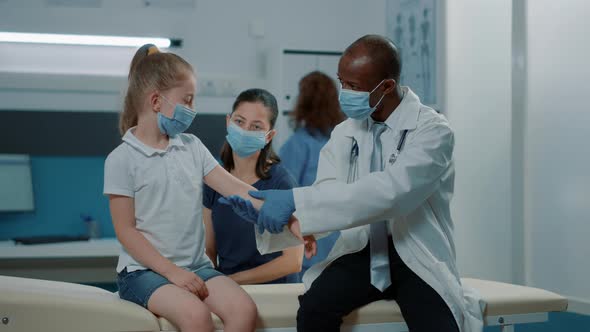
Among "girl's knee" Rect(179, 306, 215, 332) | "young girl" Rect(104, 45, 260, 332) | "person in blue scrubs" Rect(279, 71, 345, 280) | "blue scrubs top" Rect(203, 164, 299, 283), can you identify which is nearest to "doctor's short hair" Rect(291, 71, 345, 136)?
"person in blue scrubs" Rect(279, 71, 345, 280)

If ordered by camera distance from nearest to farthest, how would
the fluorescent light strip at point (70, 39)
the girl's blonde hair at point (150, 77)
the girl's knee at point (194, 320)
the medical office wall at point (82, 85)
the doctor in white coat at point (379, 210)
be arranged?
1. the girl's knee at point (194, 320)
2. the doctor in white coat at point (379, 210)
3. the girl's blonde hair at point (150, 77)
4. the medical office wall at point (82, 85)
5. the fluorescent light strip at point (70, 39)

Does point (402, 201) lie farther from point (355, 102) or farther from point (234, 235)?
point (234, 235)

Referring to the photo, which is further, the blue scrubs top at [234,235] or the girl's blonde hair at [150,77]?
the blue scrubs top at [234,235]

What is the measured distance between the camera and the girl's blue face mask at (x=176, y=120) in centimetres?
196

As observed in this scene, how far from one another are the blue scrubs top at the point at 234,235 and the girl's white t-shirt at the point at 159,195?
21.1 inches

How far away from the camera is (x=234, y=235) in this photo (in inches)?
98.2

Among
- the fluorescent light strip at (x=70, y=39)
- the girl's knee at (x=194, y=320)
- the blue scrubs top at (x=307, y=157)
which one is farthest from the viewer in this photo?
the fluorescent light strip at (x=70, y=39)

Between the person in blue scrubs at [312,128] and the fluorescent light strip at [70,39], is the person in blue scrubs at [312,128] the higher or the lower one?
the lower one

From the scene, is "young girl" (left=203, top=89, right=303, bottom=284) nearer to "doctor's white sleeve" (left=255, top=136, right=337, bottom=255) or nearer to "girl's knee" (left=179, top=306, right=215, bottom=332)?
"doctor's white sleeve" (left=255, top=136, right=337, bottom=255)

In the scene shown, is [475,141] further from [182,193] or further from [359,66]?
[182,193]

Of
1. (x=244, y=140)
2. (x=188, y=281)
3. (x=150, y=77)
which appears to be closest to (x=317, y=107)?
(x=244, y=140)

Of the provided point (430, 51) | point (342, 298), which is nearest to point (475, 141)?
point (430, 51)

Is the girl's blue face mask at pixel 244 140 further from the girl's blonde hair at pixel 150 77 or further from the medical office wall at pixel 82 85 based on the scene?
the medical office wall at pixel 82 85

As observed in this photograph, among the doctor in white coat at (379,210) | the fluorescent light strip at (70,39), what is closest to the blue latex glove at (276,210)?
the doctor in white coat at (379,210)
